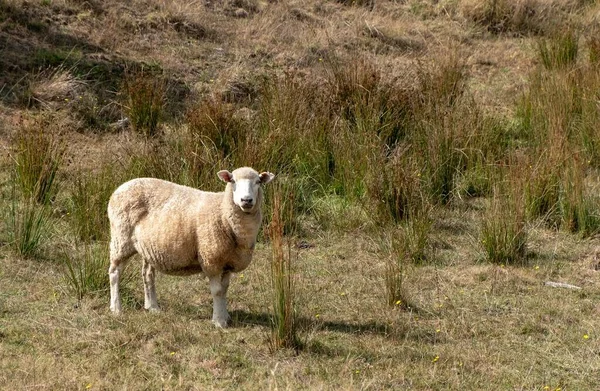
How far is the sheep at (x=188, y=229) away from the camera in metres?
5.92

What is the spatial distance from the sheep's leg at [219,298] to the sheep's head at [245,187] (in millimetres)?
515

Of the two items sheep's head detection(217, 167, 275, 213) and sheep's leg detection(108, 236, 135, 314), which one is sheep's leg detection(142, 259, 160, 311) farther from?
sheep's head detection(217, 167, 275, 213)

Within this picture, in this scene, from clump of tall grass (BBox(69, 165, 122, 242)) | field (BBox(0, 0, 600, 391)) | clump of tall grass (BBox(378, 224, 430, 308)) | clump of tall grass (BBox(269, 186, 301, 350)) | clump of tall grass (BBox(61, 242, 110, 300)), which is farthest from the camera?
clump of tall grass (BBox(69, 165, 122, 242))

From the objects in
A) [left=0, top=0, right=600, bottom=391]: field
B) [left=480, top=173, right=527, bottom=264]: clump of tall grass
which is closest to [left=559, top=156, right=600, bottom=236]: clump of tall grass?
[left=0, top=0, right=600, bottom=391]: field

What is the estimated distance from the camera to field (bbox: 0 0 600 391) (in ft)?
18.7

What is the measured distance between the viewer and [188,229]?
19.8 ft

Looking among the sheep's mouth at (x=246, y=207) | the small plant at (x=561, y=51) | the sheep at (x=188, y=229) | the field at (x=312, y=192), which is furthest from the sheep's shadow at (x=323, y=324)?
the small plant at (x=561, y=51)

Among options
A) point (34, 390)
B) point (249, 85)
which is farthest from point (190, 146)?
point (34, 390)

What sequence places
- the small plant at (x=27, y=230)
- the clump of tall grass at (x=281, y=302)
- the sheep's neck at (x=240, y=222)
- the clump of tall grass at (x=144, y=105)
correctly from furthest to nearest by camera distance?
the clump of tall grass at (x=144, y=105) < the small plant at (x=27, y=230) < the sheep's neck at (x=240, y=222) < the clump of tall grass at (x=281, y=302)

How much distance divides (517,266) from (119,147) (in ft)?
12.6

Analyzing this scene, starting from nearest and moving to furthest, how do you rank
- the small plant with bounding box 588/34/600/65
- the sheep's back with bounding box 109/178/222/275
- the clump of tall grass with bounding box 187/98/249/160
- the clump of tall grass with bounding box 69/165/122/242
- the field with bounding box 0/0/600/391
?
the field with bounding box 0/0/600/391, the sheep's back with bounding box 109/178/222/275, the clump of tall grass with bounding box 69/165/122/242, the clump of tall grass with bounding box 187/98/249/160, the small plant with bounding box 588/34/600/65

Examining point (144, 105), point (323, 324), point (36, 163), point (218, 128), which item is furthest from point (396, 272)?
point (144, 105)

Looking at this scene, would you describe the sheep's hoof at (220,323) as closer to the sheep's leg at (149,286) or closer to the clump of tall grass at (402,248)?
the sheep's leg at (149,286)

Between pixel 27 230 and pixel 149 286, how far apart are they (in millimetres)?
1364
